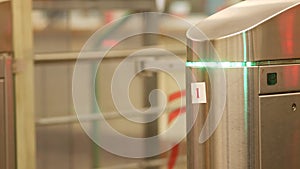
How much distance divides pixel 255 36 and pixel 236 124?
0.74ft

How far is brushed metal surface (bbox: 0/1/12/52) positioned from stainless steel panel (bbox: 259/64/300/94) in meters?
1.06

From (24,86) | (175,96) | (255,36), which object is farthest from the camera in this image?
(175,96)

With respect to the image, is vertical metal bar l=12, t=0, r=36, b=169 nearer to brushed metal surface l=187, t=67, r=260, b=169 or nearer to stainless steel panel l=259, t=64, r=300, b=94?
brushed metal surface l=187, t=67, r=260, b=169

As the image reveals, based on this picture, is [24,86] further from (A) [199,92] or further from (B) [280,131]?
(B) [280,131]

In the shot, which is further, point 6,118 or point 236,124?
point 6,118

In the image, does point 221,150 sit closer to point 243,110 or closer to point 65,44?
point 243,110

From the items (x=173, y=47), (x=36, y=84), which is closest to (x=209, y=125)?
(x=36, y=84)

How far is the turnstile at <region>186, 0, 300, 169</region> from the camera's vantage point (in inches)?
51.3

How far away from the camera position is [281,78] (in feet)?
4.40

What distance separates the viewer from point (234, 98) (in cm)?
132

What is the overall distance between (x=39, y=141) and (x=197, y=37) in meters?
1.24

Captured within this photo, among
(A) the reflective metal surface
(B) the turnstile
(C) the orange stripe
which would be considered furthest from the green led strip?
(C) the orange stripe


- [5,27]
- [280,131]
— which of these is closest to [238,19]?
[280,131]

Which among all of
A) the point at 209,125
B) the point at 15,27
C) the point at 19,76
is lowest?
the point at 209,125
